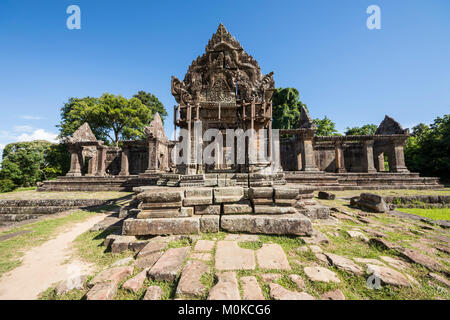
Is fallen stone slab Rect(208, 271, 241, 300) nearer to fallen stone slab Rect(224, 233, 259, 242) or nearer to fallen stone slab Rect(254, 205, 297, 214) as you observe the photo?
fallen stone slab Rect(224, 233, 259, 242)

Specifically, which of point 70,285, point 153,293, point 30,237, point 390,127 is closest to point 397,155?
point 390,127

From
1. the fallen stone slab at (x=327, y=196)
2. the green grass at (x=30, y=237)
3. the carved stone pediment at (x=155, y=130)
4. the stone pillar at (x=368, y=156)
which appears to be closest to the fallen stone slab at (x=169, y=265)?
the green grass at (x=30, y=237)

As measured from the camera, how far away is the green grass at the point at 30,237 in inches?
113

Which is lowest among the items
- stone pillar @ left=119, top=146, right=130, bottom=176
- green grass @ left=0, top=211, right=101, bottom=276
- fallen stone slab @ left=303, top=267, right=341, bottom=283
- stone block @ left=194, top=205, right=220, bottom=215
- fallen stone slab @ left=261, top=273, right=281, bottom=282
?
green grass @ left=0, top=211, right=101, bottom=276

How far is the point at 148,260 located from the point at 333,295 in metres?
2.45

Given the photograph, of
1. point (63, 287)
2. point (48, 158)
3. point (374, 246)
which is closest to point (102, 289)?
point (63, 287)

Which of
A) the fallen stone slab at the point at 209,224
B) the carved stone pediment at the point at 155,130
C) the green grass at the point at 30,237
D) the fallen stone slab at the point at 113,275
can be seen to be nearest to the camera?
the fallen stone slab at the point at 113,275

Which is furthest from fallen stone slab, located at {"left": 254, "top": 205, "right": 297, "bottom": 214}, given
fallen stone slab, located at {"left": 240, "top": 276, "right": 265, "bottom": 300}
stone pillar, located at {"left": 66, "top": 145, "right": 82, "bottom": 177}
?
stone pillar, located at {"left": 66, "top": 145, "right": 82, "bottom": 177}

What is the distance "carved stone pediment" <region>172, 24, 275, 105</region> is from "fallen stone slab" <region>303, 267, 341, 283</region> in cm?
543

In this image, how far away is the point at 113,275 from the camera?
83.3 inches

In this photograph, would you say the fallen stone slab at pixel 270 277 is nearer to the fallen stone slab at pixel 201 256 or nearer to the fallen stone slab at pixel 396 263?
the fallen stone slab at pixel 201 256

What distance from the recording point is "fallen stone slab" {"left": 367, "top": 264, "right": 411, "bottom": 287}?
6.35 feet

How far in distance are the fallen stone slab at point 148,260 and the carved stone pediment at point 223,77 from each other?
507cm

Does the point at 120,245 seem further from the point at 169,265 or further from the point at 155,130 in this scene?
the point at 155,130
